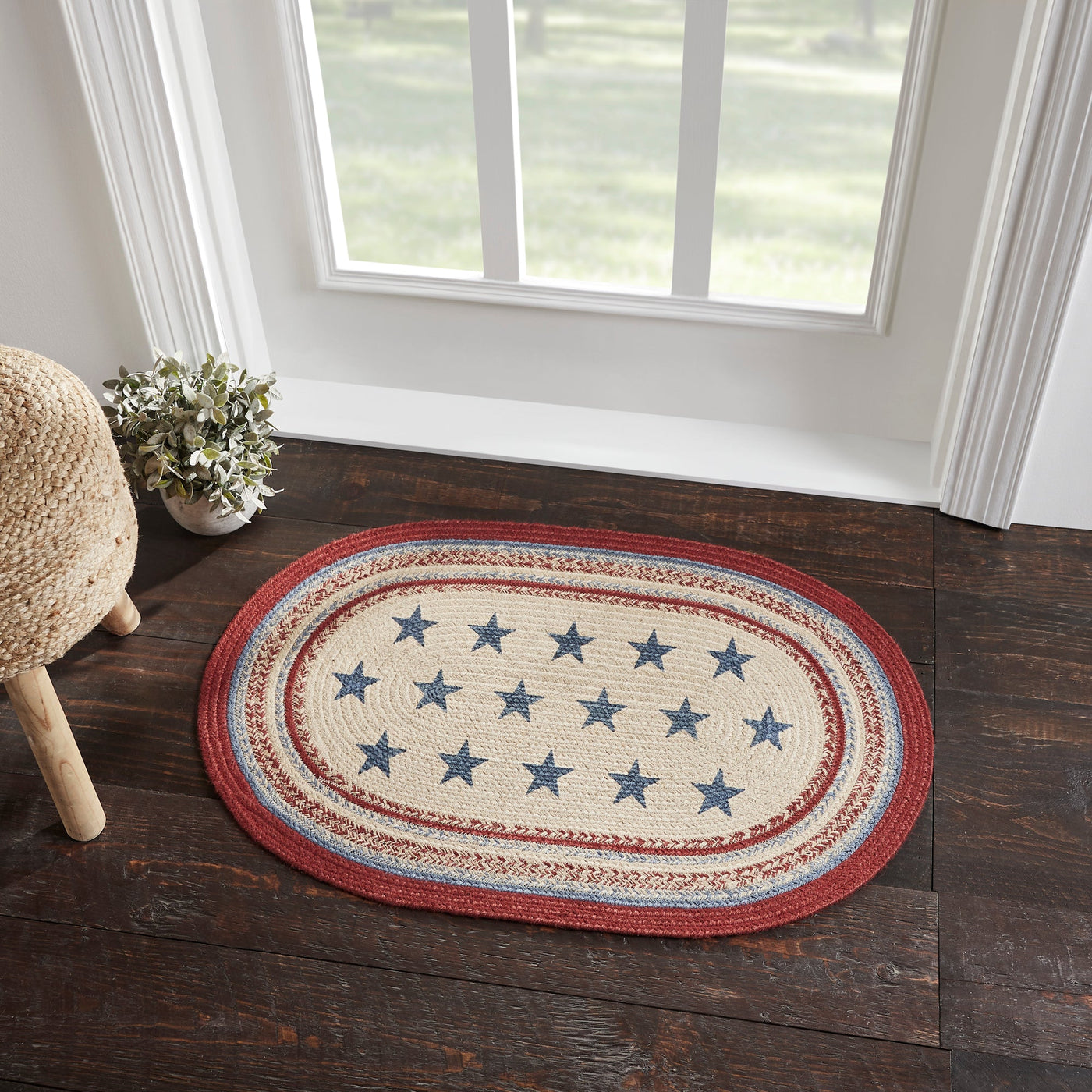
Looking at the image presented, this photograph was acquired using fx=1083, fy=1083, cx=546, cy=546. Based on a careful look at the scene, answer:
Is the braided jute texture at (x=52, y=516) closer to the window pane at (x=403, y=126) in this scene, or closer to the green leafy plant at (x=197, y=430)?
the green leafy plant at (x=197, y=430)

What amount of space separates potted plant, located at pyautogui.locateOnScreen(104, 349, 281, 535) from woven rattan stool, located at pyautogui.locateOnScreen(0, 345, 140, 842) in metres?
0.33

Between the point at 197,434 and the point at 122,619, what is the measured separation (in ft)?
1.07

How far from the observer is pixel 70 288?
2.06 m

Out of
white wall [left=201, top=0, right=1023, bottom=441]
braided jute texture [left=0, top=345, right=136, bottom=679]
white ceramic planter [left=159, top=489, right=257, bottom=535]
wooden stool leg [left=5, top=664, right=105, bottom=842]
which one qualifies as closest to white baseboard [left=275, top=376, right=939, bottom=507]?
white wall [left=201, top=0, right=1023, bottom=441]

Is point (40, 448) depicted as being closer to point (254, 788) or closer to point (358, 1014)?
point (254, 788)

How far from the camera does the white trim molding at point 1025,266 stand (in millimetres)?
1496

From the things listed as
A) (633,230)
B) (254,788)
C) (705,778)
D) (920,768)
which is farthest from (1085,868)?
(633,230)

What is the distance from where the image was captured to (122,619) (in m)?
1.75

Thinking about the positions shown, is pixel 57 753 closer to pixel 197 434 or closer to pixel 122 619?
pixel 122 619

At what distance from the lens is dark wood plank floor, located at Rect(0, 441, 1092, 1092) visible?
49.4 inches

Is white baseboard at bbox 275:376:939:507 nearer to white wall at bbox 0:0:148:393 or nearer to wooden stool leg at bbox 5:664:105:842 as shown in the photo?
white wall at bbox 0:0:148:393

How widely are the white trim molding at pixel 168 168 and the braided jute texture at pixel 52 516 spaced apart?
57cm

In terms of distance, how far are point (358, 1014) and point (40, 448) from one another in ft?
2.63

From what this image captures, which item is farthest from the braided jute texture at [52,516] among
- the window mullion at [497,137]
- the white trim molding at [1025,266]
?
the white trim molding at [1025,266]
